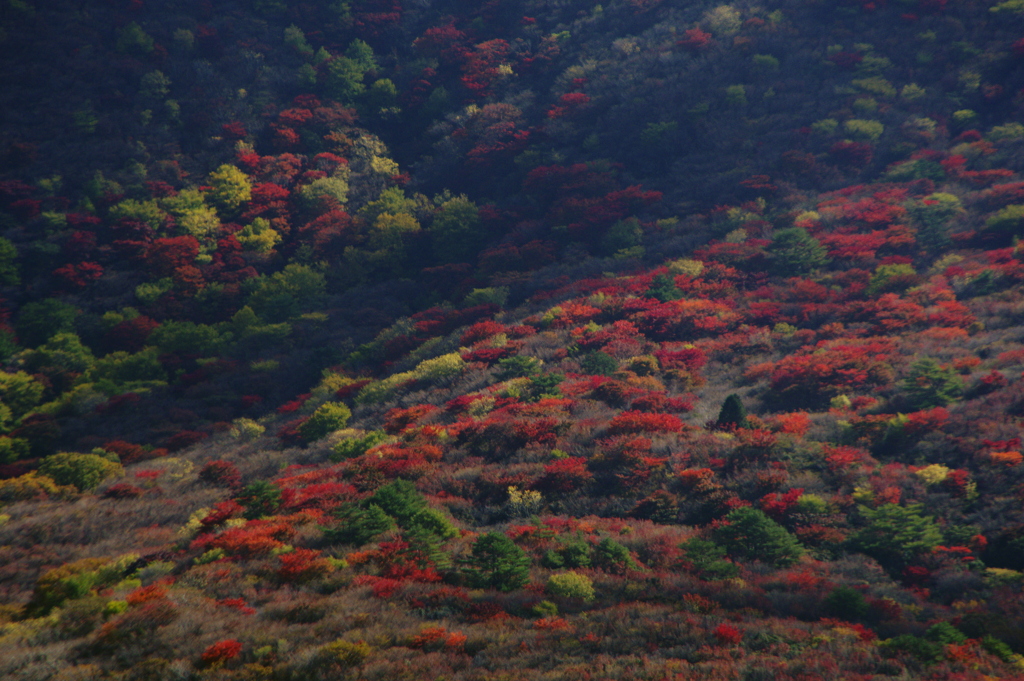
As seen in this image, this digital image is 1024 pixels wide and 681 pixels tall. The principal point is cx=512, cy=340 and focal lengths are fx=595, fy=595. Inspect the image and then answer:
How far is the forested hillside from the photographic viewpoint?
8.68 metres

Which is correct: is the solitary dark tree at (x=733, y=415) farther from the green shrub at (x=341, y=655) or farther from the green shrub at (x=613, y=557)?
the green shrub at (x=341, y=655)

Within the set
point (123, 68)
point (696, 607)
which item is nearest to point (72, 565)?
point (696, 607)

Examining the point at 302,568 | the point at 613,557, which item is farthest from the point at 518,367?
the point at 302,568

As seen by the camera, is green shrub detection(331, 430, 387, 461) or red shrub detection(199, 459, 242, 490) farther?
green shrub detection(331, 430, 387, 461)

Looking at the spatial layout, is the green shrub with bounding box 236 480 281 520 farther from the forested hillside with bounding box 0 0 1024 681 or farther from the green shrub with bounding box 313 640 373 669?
the green shrub with bounding box 313 640 373 669

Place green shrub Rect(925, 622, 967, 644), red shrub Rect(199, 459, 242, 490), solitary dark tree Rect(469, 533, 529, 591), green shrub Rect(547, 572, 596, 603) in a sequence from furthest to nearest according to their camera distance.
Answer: red shrub Rect(199, 459, 242, 490), solitary dark tree Rect(469, 533, 529, 591), green shrub Rect(547, 572, 596, 603), green shrub Rect(925, 622, 967, 644)

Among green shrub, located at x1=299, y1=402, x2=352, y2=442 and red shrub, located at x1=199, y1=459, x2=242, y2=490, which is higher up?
green shrub, located at x1=299, y1=402, x2=352, y2=442

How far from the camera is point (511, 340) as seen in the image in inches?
887

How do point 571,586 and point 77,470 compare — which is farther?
point 77,470

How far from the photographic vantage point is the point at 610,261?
91.0 ft

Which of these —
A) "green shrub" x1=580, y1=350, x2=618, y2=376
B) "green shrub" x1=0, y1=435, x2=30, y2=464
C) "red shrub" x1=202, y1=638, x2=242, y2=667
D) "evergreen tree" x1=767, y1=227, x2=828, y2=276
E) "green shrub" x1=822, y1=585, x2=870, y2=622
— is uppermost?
"evergreen tree" x1=767, y1=227, x2=828, y2=276

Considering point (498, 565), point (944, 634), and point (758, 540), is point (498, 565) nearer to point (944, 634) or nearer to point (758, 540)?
point (758, 540)

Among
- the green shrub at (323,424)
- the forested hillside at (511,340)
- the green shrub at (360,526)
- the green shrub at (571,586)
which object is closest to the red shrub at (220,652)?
the forested hillside at (511,340)

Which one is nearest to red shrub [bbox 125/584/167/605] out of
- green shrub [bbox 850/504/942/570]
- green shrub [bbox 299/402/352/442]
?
green shrub [bbox 299/402/352/442]
